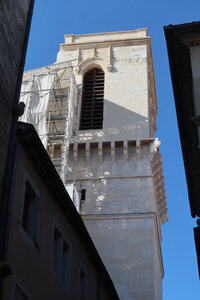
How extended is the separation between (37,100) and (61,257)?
17977 millimetres

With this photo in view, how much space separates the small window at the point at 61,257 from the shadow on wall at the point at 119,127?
48.9ft

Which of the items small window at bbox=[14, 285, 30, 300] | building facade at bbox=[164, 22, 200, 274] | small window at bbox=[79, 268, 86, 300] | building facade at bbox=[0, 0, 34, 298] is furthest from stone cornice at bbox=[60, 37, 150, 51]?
small window at bbox=[14, 285, 30, 300]

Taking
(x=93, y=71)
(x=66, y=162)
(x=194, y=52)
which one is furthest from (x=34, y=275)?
(x=93, y=71)

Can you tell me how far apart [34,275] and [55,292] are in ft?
5.72

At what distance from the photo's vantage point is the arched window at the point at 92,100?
33000 mm

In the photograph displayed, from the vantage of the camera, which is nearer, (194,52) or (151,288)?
(194,52)

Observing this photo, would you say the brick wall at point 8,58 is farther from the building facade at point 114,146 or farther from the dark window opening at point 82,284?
the building facade at point 114,146

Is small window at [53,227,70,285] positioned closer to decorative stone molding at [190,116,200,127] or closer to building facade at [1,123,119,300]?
building facade at [1,123,119,300]

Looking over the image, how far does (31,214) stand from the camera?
14320mm

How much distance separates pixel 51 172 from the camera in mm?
15375

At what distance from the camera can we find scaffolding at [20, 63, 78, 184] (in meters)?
31.0

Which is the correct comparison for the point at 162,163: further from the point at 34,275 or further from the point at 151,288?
the point at 34,275

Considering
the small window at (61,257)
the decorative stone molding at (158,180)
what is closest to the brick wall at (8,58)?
the small window at (61,257)

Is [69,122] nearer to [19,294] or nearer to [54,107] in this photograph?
[54,107]
